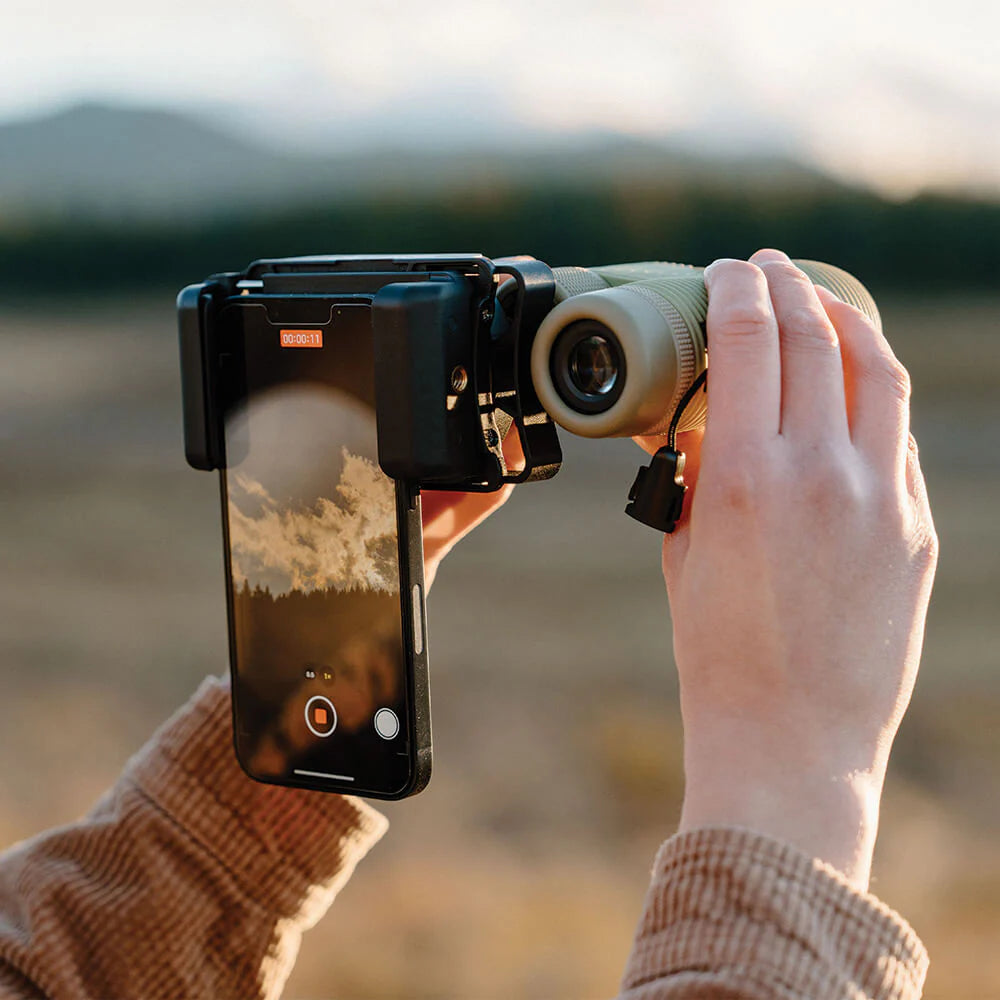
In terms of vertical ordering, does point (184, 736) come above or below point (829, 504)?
below

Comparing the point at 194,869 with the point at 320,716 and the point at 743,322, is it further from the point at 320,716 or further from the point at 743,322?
the point at 743,322

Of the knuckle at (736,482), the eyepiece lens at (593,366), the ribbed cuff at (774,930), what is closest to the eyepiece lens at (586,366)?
the eyepiece lens at (593,366)

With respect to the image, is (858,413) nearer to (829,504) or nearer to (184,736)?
(829,504)

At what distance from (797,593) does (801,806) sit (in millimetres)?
83

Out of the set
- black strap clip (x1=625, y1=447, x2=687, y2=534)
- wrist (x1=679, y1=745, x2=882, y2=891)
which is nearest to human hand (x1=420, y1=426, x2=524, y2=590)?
black strap clip (x1=625, y1=447, x2=687, y2=534)

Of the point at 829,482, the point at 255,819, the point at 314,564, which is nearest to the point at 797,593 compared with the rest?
the point at 829,482

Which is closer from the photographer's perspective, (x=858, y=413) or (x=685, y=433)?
(x=858, y=413)

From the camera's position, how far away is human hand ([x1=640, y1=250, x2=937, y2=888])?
19.3 inches

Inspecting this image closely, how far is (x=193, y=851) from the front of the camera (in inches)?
29.8

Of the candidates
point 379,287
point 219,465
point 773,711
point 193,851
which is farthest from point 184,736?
point 773,711

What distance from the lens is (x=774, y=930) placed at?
46 cm

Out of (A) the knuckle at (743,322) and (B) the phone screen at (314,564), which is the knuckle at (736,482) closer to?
(A) the knuckle at (743,322)

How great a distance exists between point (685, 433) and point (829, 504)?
0.60 ft

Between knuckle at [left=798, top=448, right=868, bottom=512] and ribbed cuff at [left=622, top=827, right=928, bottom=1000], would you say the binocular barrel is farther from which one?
ribbed cuff at [left=622, top=827, right=928, bottom=1000]
